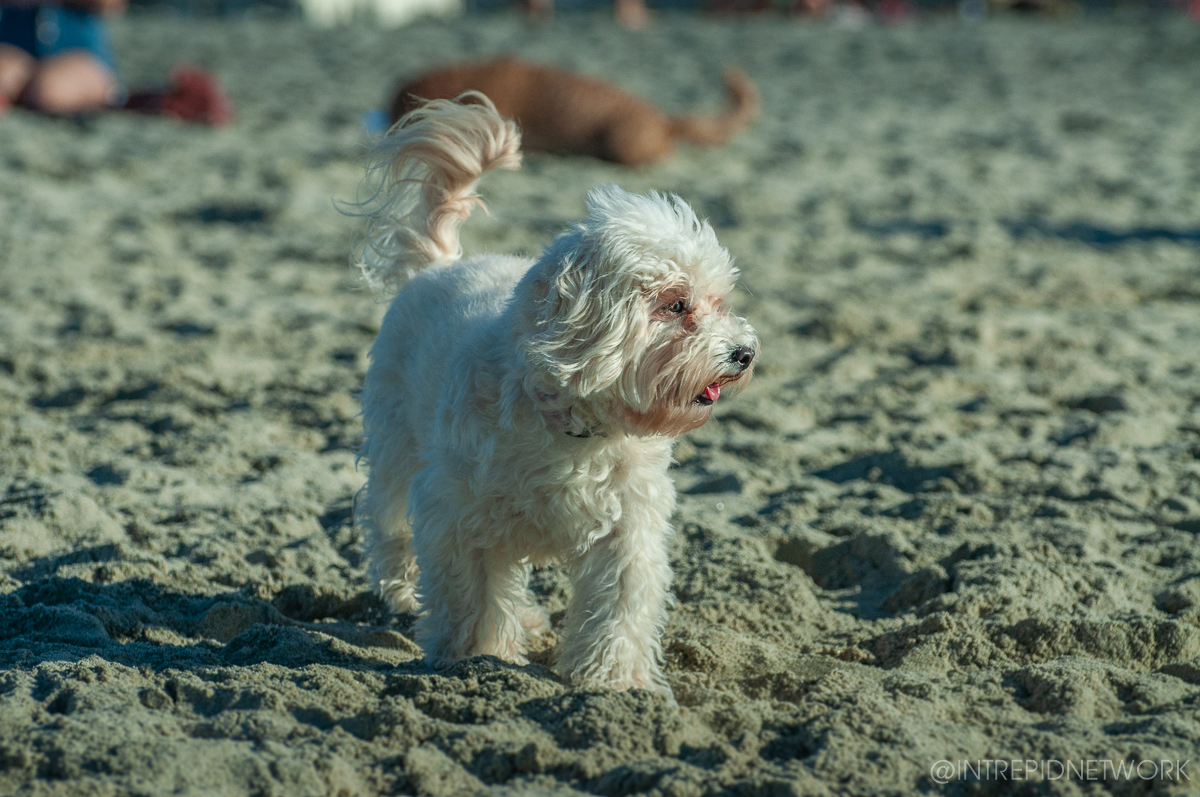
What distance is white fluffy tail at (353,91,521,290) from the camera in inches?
154

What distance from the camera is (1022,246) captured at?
868cm

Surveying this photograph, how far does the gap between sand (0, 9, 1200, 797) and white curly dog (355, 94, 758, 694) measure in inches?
8.6

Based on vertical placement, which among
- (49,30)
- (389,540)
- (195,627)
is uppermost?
(49,30)

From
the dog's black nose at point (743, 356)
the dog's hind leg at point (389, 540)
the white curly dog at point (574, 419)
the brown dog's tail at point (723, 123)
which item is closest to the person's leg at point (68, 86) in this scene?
the brown dog's tail at point (723, 123)

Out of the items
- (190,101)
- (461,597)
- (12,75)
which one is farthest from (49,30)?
(461,597)

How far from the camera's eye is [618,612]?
325cm

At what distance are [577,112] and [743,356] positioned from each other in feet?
29.3

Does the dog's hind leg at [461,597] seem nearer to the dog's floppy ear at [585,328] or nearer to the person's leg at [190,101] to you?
the dog's floppy ear at [585,328]

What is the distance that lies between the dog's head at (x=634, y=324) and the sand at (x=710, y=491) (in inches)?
30.4

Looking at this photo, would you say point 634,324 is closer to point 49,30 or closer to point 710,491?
point 710,491

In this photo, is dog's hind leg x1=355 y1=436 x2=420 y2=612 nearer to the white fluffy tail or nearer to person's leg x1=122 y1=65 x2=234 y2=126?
the white fluffy tail

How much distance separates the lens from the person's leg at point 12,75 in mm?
12484

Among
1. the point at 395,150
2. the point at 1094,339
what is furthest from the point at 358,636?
the point at 1094,339

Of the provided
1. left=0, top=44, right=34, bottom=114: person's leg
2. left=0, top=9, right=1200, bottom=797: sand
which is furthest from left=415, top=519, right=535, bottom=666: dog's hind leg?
left=0, top=44, right=34, bottom=114: person's leg
